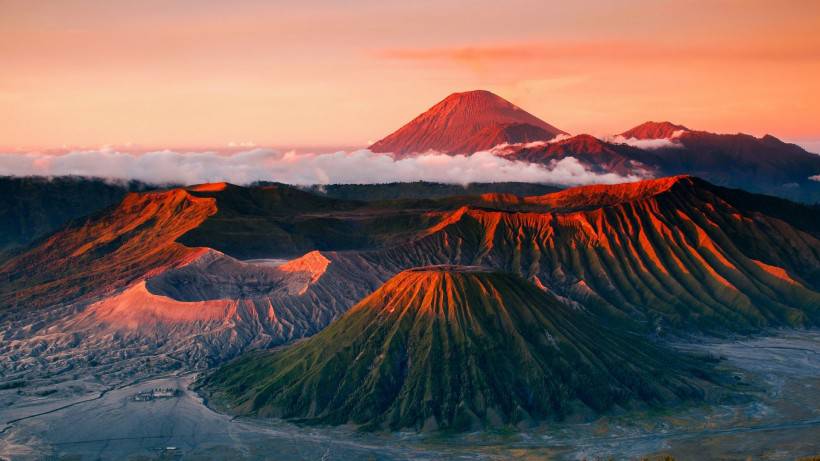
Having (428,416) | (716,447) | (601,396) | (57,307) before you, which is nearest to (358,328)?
(428,416)

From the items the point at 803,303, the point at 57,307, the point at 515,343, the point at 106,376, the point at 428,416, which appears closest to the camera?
the point at 428,416

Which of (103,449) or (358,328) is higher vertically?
(358,328)

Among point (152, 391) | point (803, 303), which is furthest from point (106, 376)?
point (803, 303)

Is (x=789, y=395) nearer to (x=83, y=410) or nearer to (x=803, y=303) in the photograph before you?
(x=803, y=303)

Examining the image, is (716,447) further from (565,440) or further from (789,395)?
(789,395)

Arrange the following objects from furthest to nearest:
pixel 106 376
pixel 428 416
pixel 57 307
A: pixel 57 307, pixel 106 376, pixel 428 416

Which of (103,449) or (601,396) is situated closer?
(103,449)
